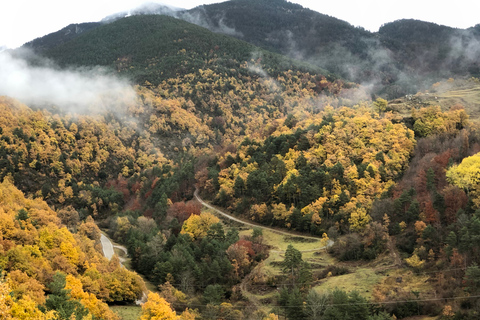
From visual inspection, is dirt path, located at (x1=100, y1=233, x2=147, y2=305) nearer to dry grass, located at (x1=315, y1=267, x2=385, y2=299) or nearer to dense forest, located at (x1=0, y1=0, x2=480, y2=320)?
dense forest, located at (x1=0, y1=0, x2=480, y2=320)

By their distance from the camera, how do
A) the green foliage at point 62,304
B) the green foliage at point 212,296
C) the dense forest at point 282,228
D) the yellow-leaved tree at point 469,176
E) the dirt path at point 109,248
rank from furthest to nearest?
1. the dirt path at point 109,248
2. the yellow-leaved tree at point 469,176
3. the green foliage at point 212,296
4. the dense forest at point 282,228
5. the green foliage at point 62,304

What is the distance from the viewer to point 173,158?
186 m

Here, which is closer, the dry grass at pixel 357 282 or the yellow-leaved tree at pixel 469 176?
the dry grass at pixel 357 282

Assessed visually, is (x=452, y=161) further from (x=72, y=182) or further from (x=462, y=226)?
(x=72, y=182)

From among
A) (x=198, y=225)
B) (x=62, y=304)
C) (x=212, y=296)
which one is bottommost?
(x=212, y=296)

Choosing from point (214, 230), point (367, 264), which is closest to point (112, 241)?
point (214, 230)

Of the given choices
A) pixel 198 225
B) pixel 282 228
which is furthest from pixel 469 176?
pixel 198 225

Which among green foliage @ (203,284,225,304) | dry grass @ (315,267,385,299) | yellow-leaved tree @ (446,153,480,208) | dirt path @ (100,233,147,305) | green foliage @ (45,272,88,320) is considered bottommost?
dirt path @ (100,233,147,305)

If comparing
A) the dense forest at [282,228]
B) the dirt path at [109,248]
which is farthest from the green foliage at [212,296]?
the dirt path at [109,248]

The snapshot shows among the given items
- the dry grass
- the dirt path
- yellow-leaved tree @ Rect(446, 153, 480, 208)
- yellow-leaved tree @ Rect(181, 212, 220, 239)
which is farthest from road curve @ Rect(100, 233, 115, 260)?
yellow-leaved tree @ Rect(446, 153, 480, 208)

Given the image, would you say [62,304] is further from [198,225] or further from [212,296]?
[198,225]

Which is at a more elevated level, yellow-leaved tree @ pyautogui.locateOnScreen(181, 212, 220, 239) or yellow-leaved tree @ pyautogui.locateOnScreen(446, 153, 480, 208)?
yellow-leaved tree @ pyautogui.locateOnScreen(446, 153, 480, 208)

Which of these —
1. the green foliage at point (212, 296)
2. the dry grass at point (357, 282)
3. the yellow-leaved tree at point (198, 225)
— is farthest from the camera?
the yellow-leaved tree at point (198, 225)

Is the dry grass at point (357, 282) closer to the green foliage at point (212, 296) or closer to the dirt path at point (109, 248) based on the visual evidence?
the green foliage at point (212, 296)
